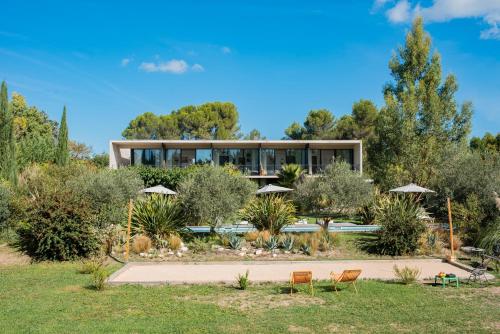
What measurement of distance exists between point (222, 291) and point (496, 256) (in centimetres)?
915

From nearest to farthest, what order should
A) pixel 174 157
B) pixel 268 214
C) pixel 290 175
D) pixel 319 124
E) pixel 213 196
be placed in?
pixel 213 196 → pixel 268 214 → pixel 290 175 → pixel 174 157 → pixel 319 124

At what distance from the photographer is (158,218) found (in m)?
19.8

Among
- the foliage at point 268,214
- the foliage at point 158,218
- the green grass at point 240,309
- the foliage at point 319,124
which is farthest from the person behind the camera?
the foliage at point 319,124

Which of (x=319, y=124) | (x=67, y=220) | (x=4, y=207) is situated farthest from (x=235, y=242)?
(x=319, y=124)

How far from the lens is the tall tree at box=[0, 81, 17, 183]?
28837 millimetres

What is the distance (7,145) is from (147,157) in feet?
58.1

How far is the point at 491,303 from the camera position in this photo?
36.1 ft

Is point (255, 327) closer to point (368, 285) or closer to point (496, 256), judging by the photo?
point (368, 285)

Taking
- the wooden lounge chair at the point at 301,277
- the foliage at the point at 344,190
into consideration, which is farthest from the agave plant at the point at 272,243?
the wooden lounge chair at the point at 301,277

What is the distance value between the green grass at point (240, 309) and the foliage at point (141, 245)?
4.60m

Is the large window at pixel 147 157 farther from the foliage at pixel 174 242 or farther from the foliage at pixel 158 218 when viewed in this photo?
the foliage at pixel 174 242

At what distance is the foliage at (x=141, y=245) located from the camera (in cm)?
1819

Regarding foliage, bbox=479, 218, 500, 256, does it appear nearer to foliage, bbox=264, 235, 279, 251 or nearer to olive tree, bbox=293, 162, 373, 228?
foliage, bbox=264, 235, 279, 251

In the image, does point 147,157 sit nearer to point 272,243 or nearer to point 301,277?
point 272,243
